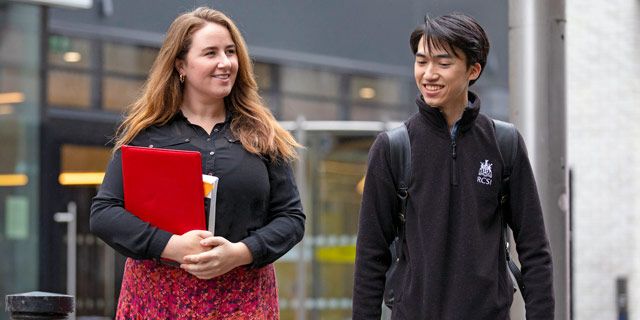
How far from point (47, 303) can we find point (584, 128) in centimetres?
996

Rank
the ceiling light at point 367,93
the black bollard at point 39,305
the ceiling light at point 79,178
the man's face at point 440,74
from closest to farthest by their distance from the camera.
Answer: the man's face at point 440,74
the black bollard at point 39,305
the ceiling light at point 79,178
the ceiling light at point 367,93

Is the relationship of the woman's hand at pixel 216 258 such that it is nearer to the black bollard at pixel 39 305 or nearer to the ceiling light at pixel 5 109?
the black bollard at pixel 39 305

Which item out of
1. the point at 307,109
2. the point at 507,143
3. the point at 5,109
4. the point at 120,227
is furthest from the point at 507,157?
the point at 307,109

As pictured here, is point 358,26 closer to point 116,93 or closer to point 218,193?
point 116,93

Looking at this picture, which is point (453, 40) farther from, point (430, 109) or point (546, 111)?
point (546, 111)

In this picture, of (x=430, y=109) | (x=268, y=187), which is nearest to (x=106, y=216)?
(x=268, y=187)

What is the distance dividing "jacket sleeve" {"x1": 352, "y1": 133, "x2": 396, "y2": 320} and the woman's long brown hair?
0.46 m

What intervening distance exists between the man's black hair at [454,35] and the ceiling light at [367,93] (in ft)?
24.9

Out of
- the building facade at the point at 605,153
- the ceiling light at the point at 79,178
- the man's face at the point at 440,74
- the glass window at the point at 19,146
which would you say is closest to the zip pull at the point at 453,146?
the man's face at the point at 440,74

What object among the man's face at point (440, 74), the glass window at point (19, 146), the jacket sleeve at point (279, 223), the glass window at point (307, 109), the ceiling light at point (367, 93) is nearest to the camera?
the man's face at point (440, 74)

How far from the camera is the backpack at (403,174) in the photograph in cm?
336

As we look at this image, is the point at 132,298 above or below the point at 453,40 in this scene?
below

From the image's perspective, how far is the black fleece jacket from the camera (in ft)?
10.6

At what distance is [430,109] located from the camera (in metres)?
3.37
